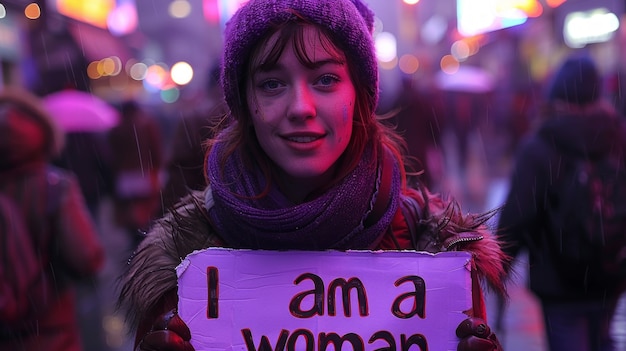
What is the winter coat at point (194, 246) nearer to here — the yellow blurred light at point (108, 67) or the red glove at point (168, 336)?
the red glove at point (168, 336)

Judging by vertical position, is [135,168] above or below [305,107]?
below

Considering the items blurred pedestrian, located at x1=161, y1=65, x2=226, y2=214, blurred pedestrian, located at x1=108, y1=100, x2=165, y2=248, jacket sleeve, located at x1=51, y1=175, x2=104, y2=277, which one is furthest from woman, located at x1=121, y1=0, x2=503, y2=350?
blurred pedestrian, located at x1=108, y1=100, x2=165, y2=248

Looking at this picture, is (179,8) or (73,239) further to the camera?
(179,8)

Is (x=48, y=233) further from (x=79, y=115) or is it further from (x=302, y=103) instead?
(x=79, y=115)

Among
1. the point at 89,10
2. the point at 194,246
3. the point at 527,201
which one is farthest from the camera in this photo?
the point at 89,10

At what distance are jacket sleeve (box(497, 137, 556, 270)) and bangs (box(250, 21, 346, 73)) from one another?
2.10 metres

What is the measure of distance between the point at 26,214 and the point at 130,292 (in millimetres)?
1494

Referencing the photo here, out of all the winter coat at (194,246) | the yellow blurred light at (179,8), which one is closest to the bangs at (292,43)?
the winter coat at (194,246)

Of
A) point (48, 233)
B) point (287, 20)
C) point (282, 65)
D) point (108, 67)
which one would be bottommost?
point (48, 233)

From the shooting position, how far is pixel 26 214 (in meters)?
3.31

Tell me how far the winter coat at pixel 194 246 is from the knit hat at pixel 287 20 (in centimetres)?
38

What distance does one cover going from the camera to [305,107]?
1874 mm

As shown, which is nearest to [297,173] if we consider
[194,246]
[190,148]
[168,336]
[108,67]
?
[194,246]

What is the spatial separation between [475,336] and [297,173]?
0.63 m
